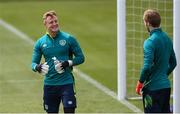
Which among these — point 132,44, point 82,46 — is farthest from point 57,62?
point 82,46

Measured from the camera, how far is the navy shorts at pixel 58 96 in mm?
11383

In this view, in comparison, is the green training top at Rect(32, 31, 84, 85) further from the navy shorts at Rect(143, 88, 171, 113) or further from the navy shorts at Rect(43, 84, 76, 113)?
the navy shorts at Rect(143, 88, 171, 113)

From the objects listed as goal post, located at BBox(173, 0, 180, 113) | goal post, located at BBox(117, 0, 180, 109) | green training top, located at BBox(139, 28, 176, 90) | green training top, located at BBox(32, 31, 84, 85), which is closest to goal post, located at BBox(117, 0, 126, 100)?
goal post, located at BBox(117, 0, 180, 109)

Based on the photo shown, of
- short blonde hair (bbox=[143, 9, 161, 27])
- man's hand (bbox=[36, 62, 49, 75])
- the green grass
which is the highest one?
short blonde hair (bbox=[143, 9, 161, 27])

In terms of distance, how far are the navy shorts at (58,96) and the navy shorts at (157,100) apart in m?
1.16

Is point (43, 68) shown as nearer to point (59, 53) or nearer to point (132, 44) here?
point (59, 53)

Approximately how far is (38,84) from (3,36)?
24.9ft

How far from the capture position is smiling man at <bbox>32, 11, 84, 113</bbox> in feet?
37.3

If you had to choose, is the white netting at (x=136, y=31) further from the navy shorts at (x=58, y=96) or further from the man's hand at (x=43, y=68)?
the man's hand at (x=43, y=68)

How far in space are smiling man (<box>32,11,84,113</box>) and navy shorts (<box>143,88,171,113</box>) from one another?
3.82ft

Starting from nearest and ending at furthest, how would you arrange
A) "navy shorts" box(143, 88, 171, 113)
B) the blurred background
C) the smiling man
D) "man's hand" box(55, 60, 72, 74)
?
"navy shorts" box(143, 88, 171, 113) < "man's hand" box(55, 60, 72, 74) < the smiling man < the blurred background

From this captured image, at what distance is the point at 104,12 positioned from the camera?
29844 millimetres

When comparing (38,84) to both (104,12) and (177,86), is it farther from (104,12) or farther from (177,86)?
(104,12)

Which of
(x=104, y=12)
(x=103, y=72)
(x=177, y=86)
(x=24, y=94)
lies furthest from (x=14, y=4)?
(x=177, y=86)
